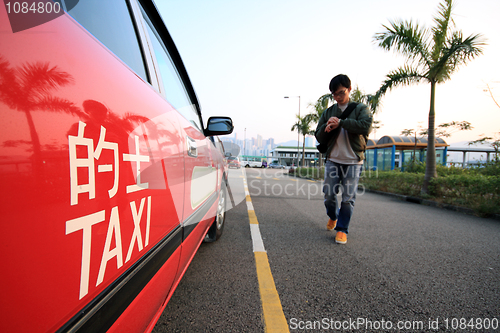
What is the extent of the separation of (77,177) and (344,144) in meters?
2.87

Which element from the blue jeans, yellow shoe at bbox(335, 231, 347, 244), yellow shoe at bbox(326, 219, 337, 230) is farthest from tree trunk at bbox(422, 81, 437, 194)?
yellow shoe at bbox(335, 231, 347, 244)

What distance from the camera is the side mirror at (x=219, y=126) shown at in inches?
82.7

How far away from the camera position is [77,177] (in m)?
0.55

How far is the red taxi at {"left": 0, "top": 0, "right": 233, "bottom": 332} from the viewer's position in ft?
1.37

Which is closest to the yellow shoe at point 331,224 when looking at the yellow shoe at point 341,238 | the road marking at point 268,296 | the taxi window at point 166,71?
the yellow shoe at point 341,238

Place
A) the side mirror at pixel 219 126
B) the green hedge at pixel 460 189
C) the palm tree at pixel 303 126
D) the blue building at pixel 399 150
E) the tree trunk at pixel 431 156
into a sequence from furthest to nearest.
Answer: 1. the palm tree at pixel 303 126
2. the blue building at pixel 399 150
3. the tree trunk at pixel 431 156
4. the green hedge at pixel 460 189
5. the side mirror at pixel 219 126

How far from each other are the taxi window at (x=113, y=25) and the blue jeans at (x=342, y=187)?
8.00ft

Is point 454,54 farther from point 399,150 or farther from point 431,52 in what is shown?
point 399,150

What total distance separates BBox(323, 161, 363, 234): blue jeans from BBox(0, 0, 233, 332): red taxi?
2.30 meters


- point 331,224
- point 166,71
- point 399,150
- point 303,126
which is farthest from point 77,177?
point 303,126

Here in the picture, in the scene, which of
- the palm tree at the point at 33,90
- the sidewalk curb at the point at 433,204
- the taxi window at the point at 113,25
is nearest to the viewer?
the palm tree at the point at 33,90

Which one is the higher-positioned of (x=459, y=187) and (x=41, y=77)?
(x=41, y=77)

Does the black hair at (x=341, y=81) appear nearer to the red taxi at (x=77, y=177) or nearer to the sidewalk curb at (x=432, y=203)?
the red taxi at (x=77, y=177)

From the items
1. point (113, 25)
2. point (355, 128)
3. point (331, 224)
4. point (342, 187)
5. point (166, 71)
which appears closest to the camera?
point (113, 25)
